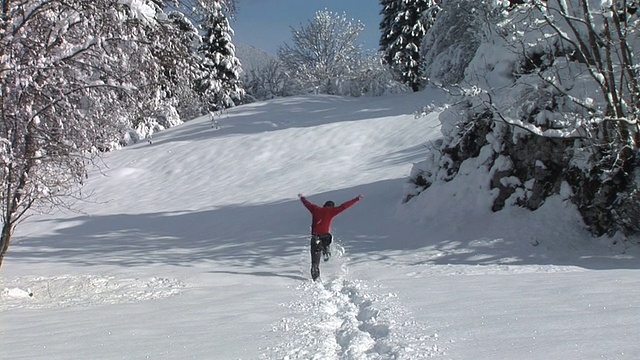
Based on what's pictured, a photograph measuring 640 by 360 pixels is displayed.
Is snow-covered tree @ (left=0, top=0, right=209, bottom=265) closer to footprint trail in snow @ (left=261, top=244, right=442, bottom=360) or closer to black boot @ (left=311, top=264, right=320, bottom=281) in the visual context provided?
footprint trail in snow @ (left=261, top=244, right=442, bottom=360)

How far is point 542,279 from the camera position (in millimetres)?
7469

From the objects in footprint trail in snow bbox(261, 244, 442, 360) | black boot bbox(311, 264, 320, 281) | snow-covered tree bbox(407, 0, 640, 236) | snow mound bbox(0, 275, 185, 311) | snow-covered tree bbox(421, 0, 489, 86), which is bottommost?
black boot bbox(311, 264, 320, 281)

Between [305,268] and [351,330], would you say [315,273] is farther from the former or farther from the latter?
[351,330]

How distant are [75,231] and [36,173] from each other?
36.7ft

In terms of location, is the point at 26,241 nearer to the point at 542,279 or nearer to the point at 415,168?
the point at 415,168

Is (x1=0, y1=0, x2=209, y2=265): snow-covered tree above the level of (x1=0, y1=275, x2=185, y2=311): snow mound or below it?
above

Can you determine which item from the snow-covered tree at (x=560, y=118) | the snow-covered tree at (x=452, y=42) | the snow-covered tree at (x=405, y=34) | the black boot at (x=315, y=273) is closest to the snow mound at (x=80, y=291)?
the black boot at (x=315, y=273)

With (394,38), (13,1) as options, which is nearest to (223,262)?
(13,1)

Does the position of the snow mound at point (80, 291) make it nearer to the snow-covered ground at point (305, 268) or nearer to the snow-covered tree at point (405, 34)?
the snow-covered ground at point (305, 268)

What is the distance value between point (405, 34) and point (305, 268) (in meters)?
29.8

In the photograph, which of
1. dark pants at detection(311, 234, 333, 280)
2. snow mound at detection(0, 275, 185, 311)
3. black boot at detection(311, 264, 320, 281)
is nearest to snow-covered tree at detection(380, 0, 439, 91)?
dark pants at detection(311, 234, 333, 280)

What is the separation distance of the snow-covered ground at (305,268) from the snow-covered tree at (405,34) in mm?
12593

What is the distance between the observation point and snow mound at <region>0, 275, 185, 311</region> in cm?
869

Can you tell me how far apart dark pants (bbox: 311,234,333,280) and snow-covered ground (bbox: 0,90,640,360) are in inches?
10.6
